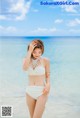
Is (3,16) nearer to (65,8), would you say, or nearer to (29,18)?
(29,18)

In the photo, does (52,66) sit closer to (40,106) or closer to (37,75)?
(37,75)

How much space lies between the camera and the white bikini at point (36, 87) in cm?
206

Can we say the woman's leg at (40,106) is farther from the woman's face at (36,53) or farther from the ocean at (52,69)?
the woman's face at (36,53)

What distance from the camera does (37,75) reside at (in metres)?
2.06

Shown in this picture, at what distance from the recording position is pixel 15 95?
2.11 m

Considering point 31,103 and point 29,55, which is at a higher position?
point 29,55

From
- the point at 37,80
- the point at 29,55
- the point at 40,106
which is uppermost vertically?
the point at 29,55

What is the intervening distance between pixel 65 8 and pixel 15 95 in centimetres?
50

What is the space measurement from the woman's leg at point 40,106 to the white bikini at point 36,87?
0.08ft

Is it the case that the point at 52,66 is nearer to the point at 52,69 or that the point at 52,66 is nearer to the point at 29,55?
the point at 52,69

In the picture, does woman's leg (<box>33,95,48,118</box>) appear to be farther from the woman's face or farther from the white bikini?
the woman's face

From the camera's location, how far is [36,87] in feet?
6.78

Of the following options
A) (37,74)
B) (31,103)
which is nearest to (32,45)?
(37,74)

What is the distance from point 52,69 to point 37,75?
0.08 m
